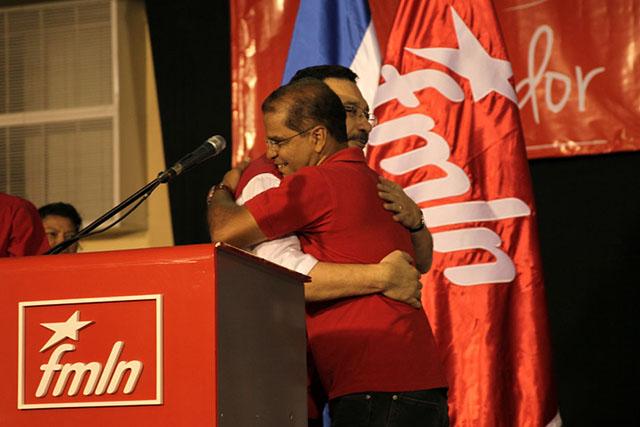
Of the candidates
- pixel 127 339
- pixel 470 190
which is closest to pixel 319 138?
pixel 127 339

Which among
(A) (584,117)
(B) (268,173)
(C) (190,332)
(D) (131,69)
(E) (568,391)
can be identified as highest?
(D) (131,69)

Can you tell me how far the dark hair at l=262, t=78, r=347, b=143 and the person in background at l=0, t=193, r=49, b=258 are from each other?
2.84 feet

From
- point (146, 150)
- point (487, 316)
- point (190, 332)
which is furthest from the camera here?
point (146, 150)

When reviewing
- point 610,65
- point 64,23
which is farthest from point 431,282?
point 64,23

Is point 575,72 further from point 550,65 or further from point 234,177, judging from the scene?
point 234,177

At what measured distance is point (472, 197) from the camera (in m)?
3.32

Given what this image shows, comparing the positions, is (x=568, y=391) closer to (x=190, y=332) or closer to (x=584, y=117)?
(x=584, y=117)

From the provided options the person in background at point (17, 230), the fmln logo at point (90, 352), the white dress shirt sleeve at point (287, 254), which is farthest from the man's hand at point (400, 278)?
the person in background at point (17, 230)

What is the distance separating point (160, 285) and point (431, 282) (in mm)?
2062

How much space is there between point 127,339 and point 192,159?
534 mm

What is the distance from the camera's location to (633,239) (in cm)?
376

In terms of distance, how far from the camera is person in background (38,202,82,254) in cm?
407

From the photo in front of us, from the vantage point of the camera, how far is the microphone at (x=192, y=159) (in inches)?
70.7

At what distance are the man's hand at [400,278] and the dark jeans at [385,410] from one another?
0.19 m
